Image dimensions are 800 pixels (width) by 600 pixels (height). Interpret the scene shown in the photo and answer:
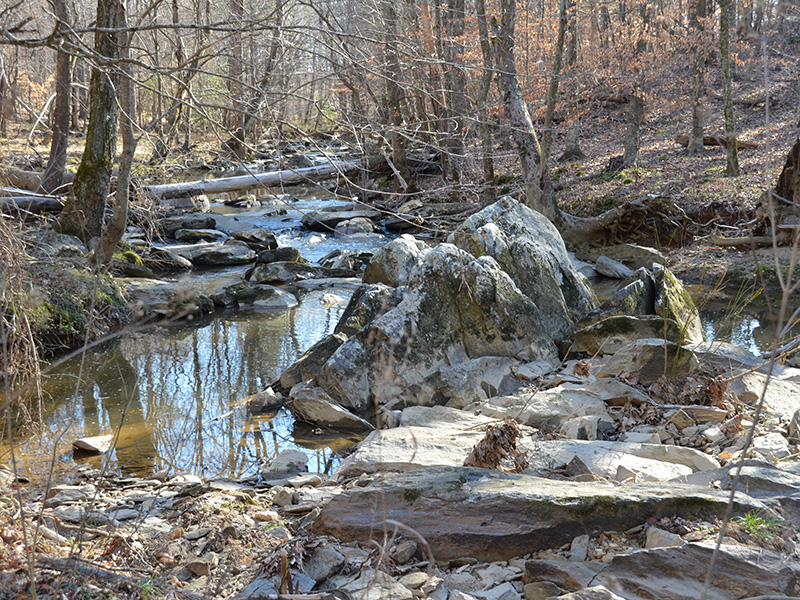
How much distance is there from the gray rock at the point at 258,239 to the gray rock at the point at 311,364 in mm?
7799

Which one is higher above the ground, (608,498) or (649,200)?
(649,200)

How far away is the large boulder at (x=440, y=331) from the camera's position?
6.43m

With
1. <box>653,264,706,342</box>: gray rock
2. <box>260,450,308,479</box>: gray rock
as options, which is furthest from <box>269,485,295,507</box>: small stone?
<box>653,264,706,342</box>: gray rock

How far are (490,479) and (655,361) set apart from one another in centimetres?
284

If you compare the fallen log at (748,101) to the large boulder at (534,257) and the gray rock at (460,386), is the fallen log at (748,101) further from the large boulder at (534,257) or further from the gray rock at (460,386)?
the gray rock at (460,386)

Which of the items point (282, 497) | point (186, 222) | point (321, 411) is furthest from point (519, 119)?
point (282, 497)

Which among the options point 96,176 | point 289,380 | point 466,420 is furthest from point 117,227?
point 466,420

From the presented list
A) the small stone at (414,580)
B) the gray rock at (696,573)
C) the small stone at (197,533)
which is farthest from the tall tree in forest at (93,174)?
the gray rock at (696,573)

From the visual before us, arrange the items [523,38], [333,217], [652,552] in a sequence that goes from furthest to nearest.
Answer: [523,38]
[333,217]
[652,552]

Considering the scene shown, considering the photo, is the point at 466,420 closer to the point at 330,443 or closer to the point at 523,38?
the point at 330,443

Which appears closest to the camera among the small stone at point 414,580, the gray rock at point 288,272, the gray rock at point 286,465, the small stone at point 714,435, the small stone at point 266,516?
the small stone at point 414,580

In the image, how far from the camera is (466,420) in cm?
542

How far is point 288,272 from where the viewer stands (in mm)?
12359

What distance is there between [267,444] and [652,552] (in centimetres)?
401
